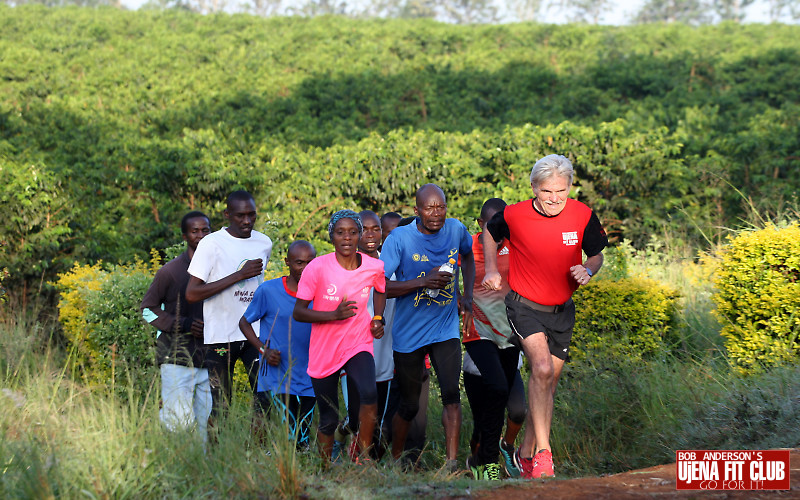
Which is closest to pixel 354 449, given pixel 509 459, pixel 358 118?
pixel 509 459

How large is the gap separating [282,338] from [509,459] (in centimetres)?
195

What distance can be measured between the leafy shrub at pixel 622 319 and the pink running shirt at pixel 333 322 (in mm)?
3013

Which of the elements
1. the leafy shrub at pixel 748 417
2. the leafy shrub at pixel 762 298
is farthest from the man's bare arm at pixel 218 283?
the leafy shrub at pixel 762 298

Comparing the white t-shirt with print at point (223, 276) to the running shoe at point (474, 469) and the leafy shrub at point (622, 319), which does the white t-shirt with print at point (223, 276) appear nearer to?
the running shoe at point (474, 469)

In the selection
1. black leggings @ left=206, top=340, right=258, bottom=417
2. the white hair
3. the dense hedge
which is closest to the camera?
the white hair

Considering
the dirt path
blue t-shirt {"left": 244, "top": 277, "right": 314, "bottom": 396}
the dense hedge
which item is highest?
the dense hedge

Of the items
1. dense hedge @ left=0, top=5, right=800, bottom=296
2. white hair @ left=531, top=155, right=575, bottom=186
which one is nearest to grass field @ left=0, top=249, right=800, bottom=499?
white hair @ left=531, top=155, right=575, bottom=186

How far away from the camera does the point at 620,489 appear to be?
402 centimetres

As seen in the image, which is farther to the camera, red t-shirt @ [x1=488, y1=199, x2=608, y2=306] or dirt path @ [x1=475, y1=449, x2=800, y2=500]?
red t-shirt @ [x1=488, y1=199, x2=608, y2=306]

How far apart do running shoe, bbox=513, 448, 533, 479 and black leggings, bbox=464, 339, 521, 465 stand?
0.17 metres

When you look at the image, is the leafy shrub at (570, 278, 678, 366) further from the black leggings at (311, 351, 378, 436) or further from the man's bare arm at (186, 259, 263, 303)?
the man's bare arm at (186, 259, 263, 303)

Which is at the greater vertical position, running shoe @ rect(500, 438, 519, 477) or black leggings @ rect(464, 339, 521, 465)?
black leggings @ rect(464, 339, 521, 465)

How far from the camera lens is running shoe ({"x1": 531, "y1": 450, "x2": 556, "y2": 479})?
491cm

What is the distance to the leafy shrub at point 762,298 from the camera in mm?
6484
